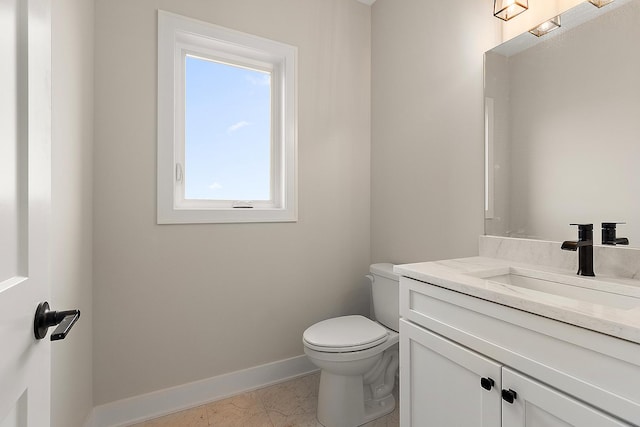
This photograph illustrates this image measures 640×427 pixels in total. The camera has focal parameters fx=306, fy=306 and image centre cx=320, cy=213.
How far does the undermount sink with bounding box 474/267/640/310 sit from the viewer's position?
2.83ft

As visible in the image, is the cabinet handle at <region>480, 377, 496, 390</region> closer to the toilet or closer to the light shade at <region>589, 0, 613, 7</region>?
the toilet

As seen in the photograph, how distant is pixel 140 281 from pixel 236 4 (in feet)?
5.42

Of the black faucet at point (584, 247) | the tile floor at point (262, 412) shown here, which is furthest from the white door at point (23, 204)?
the black faucet at point (584, 247)

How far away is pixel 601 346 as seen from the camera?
2.04 feet

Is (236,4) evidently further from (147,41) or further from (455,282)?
(455,282)

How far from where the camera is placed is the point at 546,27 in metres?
1.20

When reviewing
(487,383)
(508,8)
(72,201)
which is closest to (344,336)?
(487,383)

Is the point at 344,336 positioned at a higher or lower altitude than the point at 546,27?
lower

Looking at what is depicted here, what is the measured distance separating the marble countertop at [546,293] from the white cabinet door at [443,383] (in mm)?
190

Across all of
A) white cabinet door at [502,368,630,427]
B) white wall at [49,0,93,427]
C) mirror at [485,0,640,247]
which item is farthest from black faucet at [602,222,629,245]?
white wall at [49,0,93,427]

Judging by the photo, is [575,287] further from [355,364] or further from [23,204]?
[23,204]

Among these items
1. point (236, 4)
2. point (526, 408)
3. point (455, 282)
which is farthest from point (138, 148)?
point (526, 408)

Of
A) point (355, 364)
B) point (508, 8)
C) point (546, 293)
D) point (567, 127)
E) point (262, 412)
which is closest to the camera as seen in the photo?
point (546, 293)

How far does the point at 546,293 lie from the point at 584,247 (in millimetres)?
253
